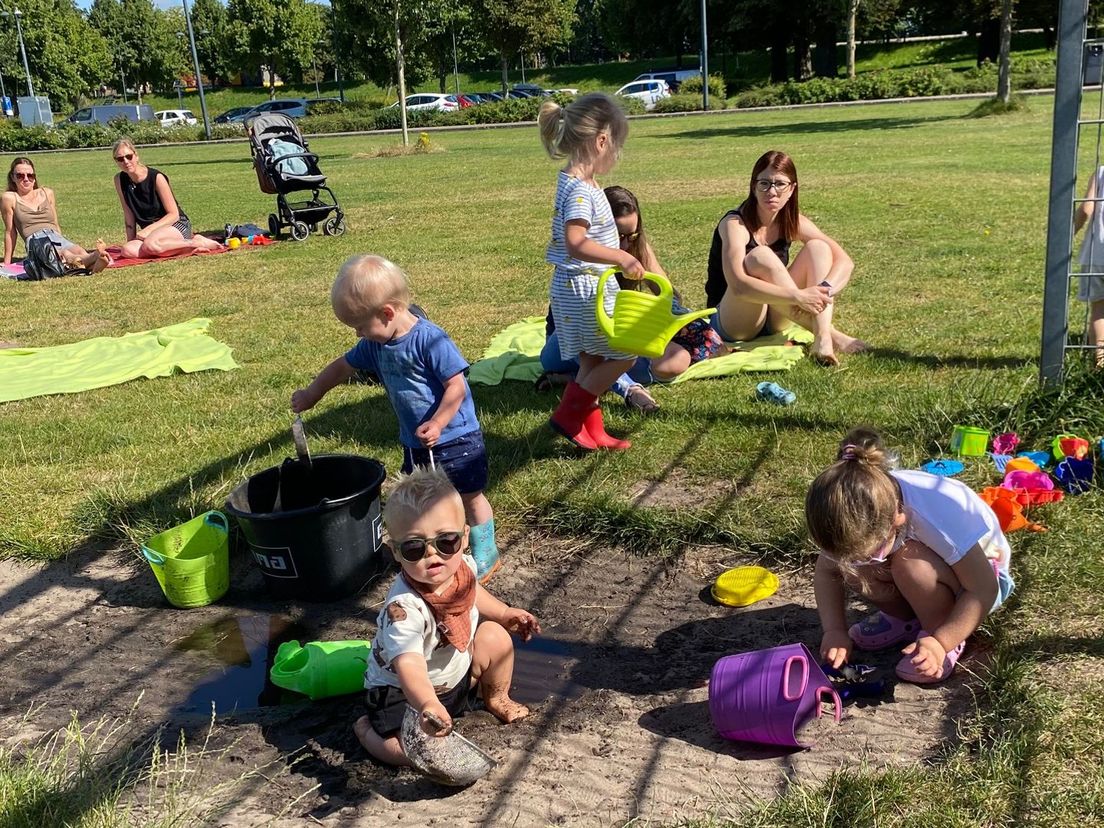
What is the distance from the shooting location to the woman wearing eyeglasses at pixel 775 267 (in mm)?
5836

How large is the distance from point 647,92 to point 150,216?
1264 inches

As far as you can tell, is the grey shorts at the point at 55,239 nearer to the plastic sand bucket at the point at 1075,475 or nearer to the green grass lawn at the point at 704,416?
the green grass lawn at the point at 704,416

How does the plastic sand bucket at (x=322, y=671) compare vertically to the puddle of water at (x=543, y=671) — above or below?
above

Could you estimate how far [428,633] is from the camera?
2.87 m

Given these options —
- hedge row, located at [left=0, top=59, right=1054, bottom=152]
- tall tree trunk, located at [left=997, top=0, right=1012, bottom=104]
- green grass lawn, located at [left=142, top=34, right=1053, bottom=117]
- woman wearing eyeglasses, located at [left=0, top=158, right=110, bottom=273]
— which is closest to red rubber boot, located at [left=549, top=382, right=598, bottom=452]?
woman wearing eyeglasses, located at [left=0, top=158, right=110, bottom=273]

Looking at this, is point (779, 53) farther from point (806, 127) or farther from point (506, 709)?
point (506, 709)

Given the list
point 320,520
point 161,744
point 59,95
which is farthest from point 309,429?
point 59,95

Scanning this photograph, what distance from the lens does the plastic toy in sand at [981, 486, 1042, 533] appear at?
12.2ft

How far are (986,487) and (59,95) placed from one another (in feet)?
241

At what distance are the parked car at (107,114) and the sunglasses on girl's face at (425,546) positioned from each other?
162 ft

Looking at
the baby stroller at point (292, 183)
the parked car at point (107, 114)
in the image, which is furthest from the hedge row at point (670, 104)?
the baby stroller at point (292, 183)

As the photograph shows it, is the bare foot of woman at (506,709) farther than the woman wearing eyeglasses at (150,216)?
No

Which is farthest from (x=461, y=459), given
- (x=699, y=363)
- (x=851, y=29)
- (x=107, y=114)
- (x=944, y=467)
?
(x=107, y=114)

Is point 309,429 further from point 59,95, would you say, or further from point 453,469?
point 59,95
